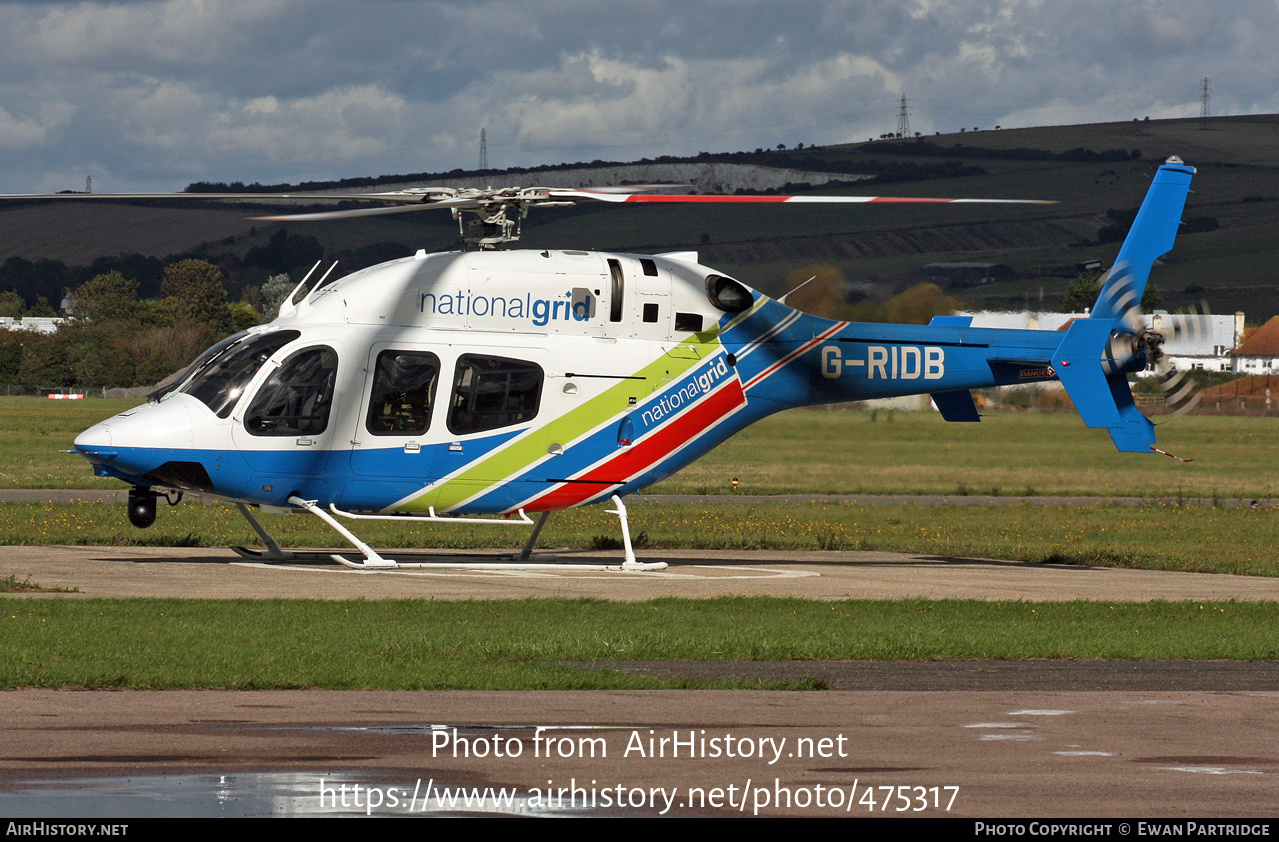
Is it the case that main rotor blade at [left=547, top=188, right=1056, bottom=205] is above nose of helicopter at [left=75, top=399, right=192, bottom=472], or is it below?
above

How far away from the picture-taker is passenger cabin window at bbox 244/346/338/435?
65.4 feet

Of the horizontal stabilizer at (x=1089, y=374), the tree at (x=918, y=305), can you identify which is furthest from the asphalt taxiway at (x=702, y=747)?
the tree at (x=918, y=305)

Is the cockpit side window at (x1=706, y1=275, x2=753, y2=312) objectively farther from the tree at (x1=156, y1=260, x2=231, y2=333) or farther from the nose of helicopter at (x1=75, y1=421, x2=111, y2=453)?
the tree at (x1=156, y1=260, x2=231, y2=333)

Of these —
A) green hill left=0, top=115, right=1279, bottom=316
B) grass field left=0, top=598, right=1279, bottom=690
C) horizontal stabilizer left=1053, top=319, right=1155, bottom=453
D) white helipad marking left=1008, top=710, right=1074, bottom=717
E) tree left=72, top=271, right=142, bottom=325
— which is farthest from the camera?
tree left=72, top=271, right=142, bottom=325

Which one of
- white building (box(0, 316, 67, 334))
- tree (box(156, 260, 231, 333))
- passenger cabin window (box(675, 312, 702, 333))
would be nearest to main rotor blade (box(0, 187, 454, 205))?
passenger cabin window (box(675, 312, 702, 333))

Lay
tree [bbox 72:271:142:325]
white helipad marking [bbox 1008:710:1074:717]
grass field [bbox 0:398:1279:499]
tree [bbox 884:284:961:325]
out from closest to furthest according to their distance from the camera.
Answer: white helipad marking [bbox 1008:710:1074:717] → tree [bbox 884:284:961:325] → grass field [bbox 0:398:1279:499] → tree [bbox 72:271:142:325]

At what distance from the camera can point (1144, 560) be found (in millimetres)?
25172

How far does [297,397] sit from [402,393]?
1.47 metres

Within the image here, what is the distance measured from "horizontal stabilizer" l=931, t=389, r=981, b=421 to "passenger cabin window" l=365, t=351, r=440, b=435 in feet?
28.0

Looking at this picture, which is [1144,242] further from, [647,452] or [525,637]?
[525,637]

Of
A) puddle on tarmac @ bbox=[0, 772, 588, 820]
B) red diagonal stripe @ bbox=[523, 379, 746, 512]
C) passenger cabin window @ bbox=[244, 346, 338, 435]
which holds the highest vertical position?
passenger cabin window @ bbox=[244, 346, 338, 435]

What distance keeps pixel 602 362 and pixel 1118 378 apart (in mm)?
8959

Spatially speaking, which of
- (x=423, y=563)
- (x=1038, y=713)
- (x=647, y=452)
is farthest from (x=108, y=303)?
(x=1038, y=713)

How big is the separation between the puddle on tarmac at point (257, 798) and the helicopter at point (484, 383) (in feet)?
38.0
